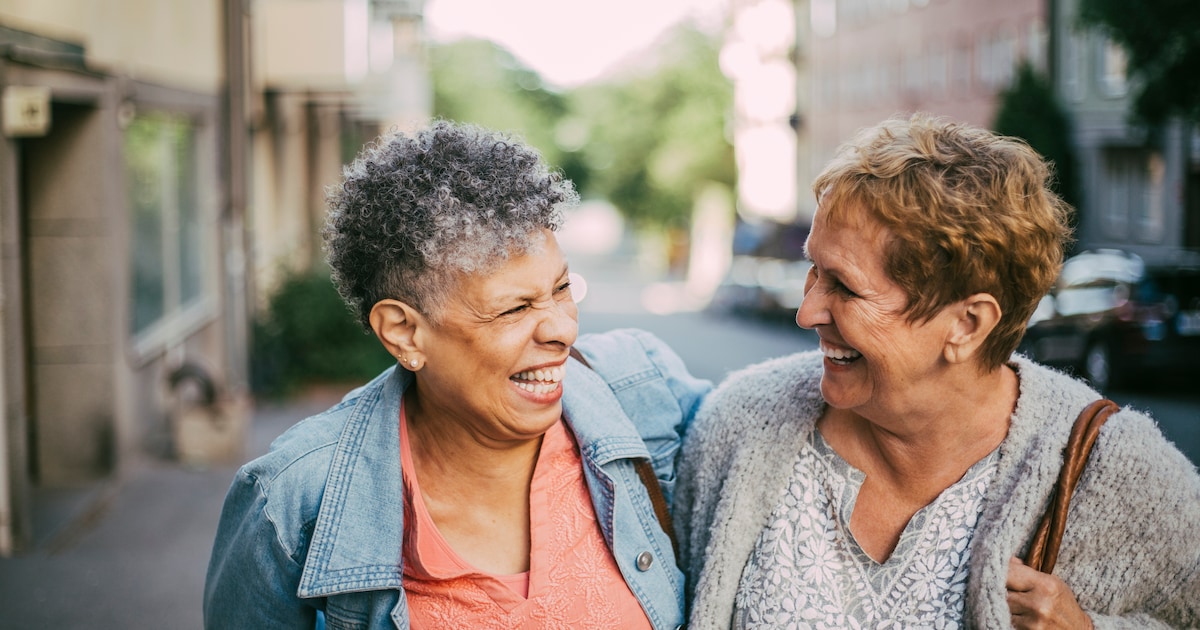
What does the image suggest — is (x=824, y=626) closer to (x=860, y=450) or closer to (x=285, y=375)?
(x=860, y=450)

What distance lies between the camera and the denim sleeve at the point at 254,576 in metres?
2.37

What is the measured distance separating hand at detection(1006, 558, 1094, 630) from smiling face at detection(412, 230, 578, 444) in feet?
3.02

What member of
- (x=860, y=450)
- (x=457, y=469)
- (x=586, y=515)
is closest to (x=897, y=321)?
(x=860, y=450)

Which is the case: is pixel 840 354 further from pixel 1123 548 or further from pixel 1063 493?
pixel 1123 548

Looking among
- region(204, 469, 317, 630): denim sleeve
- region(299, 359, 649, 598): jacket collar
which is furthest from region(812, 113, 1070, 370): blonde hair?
region(204, 469, 317, 630): denim sleeve

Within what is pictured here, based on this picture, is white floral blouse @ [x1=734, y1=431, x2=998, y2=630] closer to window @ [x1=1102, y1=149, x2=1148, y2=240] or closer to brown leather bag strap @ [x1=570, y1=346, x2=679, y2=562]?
brown leather bag strap @ [x1=570, y1=346, x2=679, y2=562]

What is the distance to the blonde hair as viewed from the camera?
221 centimetres

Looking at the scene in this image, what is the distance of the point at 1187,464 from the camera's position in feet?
7.50

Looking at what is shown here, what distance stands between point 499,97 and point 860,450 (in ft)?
187

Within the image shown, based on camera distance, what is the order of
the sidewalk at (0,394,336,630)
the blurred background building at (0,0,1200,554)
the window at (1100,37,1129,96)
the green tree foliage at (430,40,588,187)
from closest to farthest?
1. the sidewalk at (0,394,336,630)
2. the blurred background building at (0,0,1200,554)
3. the window at (1100,37,1129,96)
4. the green tree foliage at (430,40,588,187)

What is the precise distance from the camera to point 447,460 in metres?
2.53

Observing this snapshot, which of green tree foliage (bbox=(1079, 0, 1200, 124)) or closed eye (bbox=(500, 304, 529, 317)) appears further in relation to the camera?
green tree foliage (bbox=(1079, 0, 1200, 124))

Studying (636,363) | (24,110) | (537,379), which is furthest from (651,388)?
(24,110)

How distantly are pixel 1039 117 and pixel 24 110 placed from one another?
80.7ft
